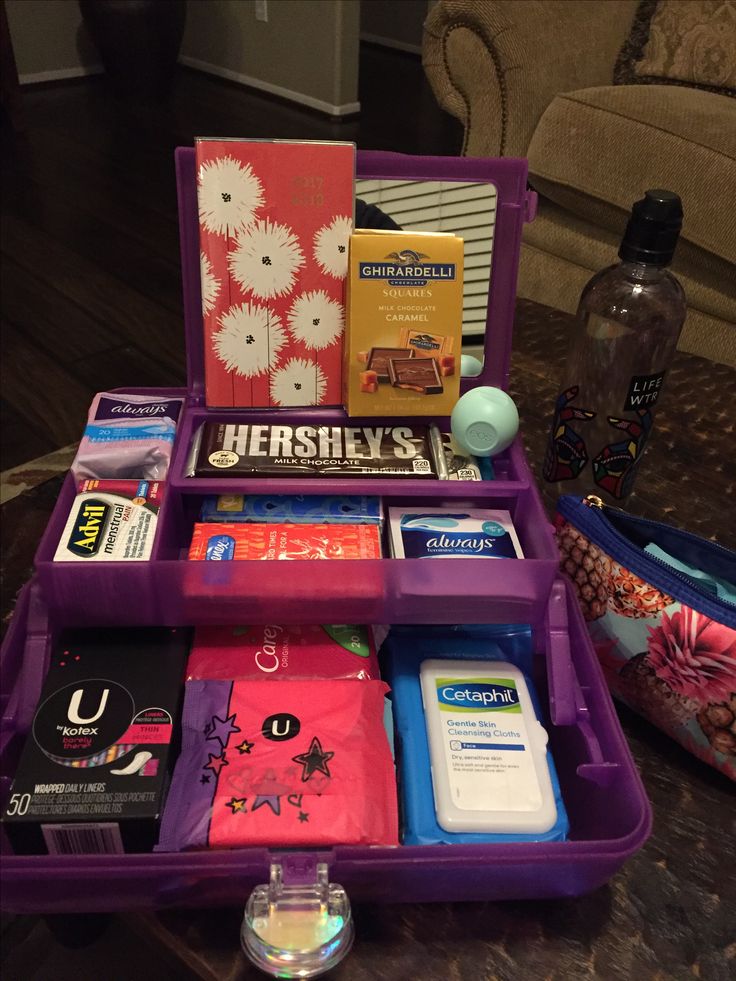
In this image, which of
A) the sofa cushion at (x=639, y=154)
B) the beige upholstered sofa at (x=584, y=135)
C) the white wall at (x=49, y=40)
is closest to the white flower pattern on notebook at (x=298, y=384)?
the beige upholstered sofa at (x=584, y=135)

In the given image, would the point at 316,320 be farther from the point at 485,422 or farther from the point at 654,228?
the point at 654,228

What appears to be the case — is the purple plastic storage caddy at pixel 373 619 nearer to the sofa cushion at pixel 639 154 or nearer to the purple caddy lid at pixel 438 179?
the purple caddy lid at pixel 438 179

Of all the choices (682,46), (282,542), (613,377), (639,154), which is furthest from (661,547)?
(682,46)

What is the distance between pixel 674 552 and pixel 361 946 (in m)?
0.36

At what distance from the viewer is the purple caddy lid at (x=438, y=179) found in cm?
63

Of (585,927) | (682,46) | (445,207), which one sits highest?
(682,46)

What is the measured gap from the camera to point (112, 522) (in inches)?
21.4

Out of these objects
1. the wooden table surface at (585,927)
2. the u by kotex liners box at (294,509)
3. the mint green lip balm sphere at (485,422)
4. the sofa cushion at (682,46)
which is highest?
the sofa cushion at (682,46)

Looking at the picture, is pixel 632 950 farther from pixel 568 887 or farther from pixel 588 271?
pixel 588 271

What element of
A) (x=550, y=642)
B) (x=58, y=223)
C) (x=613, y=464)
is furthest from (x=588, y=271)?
(x=58, y=223)

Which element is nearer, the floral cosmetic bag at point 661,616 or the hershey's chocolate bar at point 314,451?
the floral cosmetic bag at point 661,616

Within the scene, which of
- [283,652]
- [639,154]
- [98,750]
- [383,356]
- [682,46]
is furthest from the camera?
[682,46]

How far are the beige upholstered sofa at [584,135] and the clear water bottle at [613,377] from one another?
0.68 m

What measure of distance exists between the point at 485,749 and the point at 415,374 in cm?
32
